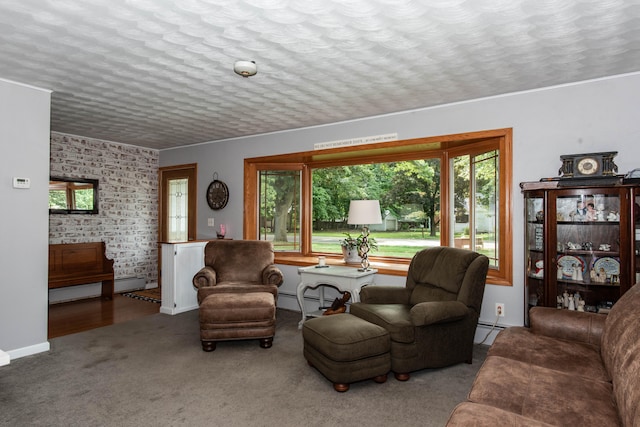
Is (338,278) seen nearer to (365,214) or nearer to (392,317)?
(365,214)

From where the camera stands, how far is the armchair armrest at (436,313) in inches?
113

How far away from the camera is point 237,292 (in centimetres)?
413

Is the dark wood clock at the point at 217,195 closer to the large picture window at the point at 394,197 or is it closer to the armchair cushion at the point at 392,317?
the large picture window at the point at 394,197

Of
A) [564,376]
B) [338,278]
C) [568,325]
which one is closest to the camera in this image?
[564,376]

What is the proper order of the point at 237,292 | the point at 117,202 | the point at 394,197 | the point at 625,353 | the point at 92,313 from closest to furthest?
the point at 625,353 < the point at 237,292 < the point at 92,313 < the point at 394,197 < the point at 117,202

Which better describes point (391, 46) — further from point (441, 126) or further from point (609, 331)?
point (609, 331)

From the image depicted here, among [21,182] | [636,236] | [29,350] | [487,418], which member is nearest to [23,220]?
[21,182]

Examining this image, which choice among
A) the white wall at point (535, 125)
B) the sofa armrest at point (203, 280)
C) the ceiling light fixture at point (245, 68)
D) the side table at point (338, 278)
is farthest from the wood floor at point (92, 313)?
the ceiling light fixture at point (245, 68)

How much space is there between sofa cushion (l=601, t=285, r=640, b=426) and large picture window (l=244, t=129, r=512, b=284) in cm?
165

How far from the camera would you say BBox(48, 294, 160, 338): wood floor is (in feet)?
14.0

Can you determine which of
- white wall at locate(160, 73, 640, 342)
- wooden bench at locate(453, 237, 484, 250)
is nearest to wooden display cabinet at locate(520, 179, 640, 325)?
white wall at locate(160, 73, 640, 342)

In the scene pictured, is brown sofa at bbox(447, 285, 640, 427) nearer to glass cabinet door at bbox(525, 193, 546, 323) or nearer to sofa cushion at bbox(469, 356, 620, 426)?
sofa cushion at bbox(469, 356, 620, 426)

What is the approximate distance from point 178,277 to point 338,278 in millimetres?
2206

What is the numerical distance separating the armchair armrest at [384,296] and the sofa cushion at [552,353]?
3.62 ft
